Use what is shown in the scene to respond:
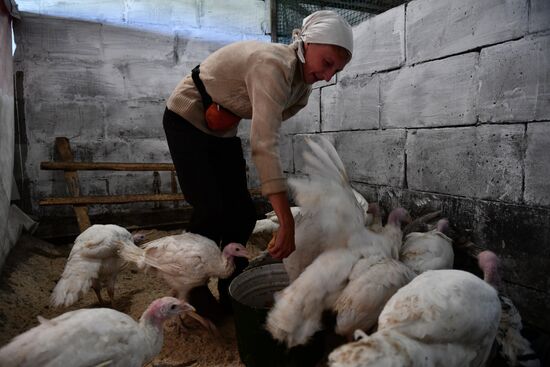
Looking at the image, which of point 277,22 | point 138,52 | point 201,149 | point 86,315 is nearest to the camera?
point 86,315

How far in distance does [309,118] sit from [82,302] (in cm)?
292

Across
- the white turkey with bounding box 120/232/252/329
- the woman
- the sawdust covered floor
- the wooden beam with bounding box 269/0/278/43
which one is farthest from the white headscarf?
the wooden beam with bounding box 269/0/278/43

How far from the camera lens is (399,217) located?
9.01 ft

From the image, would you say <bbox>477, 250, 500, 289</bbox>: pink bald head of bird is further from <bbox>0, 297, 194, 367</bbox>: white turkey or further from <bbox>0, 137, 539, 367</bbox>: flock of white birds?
<bbox>0, 297, 194, 367</bbox>: white turkey

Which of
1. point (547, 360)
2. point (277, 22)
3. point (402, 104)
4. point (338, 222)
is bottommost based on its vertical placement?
point (547, 360)

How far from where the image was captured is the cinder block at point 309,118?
13.4 ft

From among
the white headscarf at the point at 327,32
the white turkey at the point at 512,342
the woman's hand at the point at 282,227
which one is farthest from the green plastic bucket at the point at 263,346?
the white headscarf at the point at 327,32

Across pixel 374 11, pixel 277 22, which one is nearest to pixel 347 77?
pixel 374 11

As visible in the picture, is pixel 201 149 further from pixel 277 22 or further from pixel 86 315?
pixel 277 22

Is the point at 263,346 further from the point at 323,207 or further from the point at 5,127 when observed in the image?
the point at 5,127

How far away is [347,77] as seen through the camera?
141 inches

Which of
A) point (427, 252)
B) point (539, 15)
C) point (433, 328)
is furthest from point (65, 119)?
point (539, 15)

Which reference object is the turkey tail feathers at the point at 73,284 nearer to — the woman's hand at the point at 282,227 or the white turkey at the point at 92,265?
the white turkey at the point at 92,265

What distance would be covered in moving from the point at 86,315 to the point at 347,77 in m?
3.00
